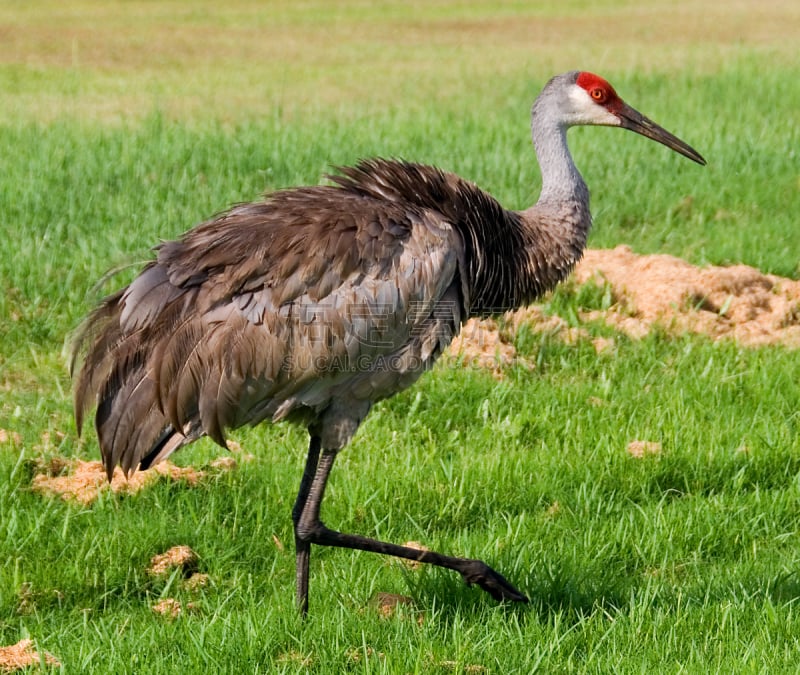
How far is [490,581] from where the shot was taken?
14.7 feet

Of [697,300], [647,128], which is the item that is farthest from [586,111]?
[697,300]

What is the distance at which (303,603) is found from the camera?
4.48 meters

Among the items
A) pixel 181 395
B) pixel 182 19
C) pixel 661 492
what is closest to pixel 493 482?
pixel 661 492

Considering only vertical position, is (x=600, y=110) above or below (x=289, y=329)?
above

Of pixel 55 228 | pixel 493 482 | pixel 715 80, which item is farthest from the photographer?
pixel 715 80

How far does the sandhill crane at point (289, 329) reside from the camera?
4.47 meters

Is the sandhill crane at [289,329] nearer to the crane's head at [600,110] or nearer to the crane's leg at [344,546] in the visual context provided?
the crane's leg at [344,546]

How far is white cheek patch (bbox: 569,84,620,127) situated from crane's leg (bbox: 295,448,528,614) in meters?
1.98

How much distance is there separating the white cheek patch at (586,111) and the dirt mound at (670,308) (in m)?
1.57

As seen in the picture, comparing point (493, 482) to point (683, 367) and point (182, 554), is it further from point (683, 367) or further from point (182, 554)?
point (683, 367)

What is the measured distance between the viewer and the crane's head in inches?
222

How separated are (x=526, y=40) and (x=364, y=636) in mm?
18221

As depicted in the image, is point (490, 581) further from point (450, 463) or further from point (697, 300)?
point (697, 300)

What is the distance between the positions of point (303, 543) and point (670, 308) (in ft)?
11.5
